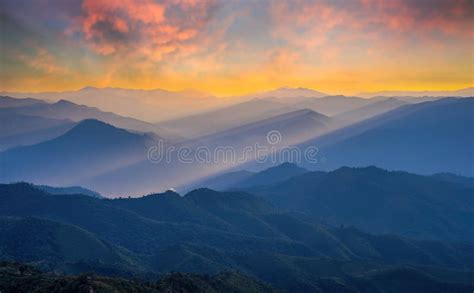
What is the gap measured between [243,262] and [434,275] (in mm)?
65543

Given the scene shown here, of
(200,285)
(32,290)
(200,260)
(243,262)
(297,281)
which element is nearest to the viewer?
(32,290)

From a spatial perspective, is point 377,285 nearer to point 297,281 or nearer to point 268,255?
point 297,281

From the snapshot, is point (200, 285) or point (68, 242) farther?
point (68, 242)

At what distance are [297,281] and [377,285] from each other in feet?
85.3

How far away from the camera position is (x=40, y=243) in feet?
538

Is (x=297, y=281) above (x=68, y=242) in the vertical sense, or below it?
below

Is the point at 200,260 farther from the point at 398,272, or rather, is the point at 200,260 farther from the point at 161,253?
the point at 398,272

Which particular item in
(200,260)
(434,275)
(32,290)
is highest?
(32,290)

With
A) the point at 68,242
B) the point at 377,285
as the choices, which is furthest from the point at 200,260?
the point at 377,285

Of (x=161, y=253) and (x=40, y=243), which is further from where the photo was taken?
(x=161, y=253)

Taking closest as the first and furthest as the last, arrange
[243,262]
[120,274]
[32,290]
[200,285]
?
[32,290], [200,285], [120,274], [243,262]

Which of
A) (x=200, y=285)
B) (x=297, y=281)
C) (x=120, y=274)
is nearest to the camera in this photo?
(x=200, y=285)

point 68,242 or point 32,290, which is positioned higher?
point 32,290

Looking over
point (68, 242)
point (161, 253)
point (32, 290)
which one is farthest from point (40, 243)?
point (32, 290)
